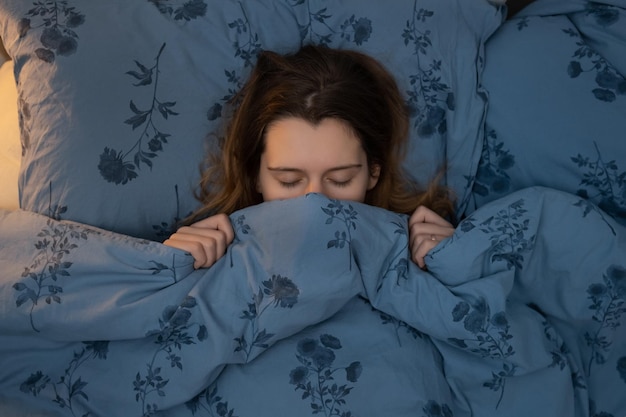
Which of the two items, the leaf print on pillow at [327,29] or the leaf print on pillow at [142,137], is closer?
the leaf print on pillow at [142,137]

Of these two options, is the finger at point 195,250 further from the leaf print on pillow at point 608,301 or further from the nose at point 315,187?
the leaf print on pillow at point 608,301

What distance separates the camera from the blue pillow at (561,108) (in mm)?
1451

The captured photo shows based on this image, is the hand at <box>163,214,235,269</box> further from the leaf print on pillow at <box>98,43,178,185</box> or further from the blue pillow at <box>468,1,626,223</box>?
the blue pillow at <box>468,1,626,223</box>

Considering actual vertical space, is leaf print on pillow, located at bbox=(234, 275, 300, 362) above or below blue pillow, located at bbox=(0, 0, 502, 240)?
below

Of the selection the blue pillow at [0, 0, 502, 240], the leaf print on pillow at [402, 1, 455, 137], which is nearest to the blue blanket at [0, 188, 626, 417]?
the blue pillow at [0, 0, 502, 240]

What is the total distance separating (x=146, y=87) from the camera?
141 cm

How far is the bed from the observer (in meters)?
1.22

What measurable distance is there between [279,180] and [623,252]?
600 mm

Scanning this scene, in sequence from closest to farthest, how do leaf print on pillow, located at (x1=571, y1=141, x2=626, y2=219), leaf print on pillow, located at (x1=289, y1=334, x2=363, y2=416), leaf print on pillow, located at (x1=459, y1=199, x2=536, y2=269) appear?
leaf print on pillow, located at (x1=289, y1=334, x2=363, y2=416) < leaf print on pillow, located at (x1=459, y1=199, x2=536, y2=269) < leaf print on pillow, located at (x1=571, y1=141, x2=626, y2=219)

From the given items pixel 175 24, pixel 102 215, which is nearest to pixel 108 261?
pixel 102 215

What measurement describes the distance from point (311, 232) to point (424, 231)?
25cm

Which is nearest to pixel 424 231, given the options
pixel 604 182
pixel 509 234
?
pixel 509 234

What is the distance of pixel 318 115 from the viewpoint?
1375 mm

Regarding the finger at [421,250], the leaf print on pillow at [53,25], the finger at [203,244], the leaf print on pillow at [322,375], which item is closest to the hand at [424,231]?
the finger at [421,250]
